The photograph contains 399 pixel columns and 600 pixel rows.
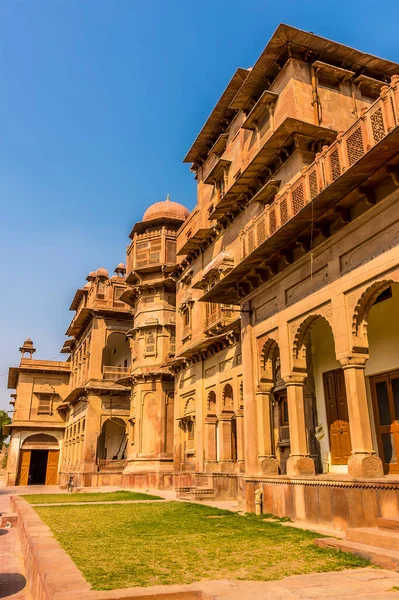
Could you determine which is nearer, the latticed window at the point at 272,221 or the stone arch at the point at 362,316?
the stone arch at the point at 362,316

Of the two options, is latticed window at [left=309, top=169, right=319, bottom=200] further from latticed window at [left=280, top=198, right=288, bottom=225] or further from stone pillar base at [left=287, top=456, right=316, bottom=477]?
stone pillar base at [left=287, top=456, right=316, bottom=477]

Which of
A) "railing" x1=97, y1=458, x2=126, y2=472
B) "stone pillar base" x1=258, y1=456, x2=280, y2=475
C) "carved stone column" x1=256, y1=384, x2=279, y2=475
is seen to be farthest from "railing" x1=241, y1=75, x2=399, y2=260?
"railing" x1=97, y1=458, x2=126, y2=472

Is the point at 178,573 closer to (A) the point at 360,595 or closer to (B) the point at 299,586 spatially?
(B) the point at 299,586

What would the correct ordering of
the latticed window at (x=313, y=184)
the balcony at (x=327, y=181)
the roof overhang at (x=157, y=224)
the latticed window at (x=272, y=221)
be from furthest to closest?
the roof overhang at (x=157, y=224), the latticed window at (x=272, y=221), the latticed window at (x=313, y=184), the balcony at (x=327, y=181)

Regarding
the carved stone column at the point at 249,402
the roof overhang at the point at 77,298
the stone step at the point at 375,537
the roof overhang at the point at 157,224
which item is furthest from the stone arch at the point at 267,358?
the roof overhang at the point at 77,298

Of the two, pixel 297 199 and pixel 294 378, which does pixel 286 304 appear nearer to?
pixel 294 378

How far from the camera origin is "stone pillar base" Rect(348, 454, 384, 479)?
9203 millimetres

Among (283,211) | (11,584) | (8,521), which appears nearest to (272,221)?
(283,211)

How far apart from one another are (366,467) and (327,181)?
Answer: 18.3 feet

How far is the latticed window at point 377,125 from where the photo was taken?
912 cm

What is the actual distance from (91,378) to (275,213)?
2555 cm

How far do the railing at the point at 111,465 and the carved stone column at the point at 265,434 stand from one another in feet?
71.4

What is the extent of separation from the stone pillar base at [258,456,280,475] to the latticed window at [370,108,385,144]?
809cm

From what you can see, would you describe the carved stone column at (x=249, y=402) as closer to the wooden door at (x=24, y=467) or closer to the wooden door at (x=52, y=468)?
the wooden door at (x=24, y=467)
